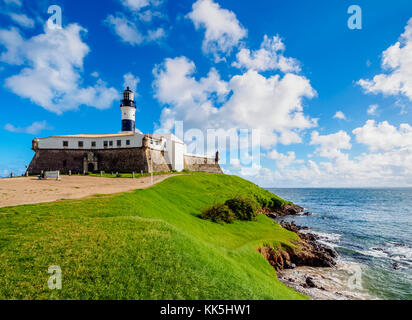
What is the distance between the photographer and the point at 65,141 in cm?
4622

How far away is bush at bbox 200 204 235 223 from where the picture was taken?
1869 centimetres

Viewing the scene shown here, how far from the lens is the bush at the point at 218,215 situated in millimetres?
18686

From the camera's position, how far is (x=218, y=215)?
19.0 meters

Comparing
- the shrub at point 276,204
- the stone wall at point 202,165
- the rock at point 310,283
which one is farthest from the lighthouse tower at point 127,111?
the rock at point 310,283

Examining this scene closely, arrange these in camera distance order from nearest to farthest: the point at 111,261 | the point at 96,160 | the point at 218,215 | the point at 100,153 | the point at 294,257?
the point at 111,261 → the point at 294,257 → the point at 218,215 → the point at 96,160 → the point at 100,153

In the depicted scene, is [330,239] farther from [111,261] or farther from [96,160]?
[96,160]

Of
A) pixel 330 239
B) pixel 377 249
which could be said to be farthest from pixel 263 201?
pixel 377 249

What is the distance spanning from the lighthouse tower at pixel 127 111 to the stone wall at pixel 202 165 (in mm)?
18531

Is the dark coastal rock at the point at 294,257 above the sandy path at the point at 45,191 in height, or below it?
below

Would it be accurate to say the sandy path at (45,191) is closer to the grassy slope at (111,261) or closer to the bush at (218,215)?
the grassy slope at (111,261)

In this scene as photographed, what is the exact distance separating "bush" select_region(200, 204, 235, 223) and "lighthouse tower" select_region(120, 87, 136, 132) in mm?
45188

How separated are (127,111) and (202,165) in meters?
26.4
